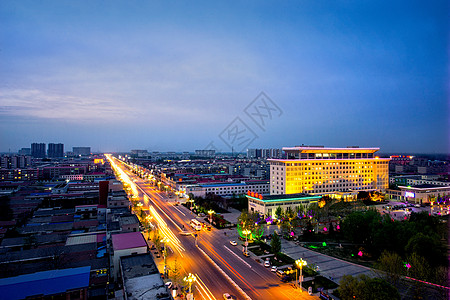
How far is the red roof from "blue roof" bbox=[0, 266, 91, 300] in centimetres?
404

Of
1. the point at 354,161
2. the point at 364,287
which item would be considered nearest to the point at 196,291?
the point at 364,287

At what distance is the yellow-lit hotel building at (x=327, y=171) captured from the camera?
1527 inches

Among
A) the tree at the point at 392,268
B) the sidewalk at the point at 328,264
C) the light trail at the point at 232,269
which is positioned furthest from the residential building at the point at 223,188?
the tree at the point at 392,268

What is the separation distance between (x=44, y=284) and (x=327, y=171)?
1476 inches

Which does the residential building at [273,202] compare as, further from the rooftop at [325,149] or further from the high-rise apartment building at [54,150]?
the high-rise apartment building at [54,150]

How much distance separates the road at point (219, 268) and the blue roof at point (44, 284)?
19.0 feet

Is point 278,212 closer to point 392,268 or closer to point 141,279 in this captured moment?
point 392,268

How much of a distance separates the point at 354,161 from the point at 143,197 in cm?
3439

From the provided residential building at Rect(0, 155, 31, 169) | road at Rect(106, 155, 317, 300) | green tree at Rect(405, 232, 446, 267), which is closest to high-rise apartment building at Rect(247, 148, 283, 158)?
residential building at Rect(0, 155, 31, 169)

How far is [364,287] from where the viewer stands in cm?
1105

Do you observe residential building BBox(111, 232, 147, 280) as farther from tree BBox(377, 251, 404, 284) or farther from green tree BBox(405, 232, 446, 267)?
green tree BBox(405, 232, 446, 267)

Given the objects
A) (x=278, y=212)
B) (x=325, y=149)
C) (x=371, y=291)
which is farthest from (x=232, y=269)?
(x=325, y=149)

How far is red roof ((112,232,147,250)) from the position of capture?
17.0m

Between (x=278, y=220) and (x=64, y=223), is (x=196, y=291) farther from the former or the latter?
(x=64, y=223)
